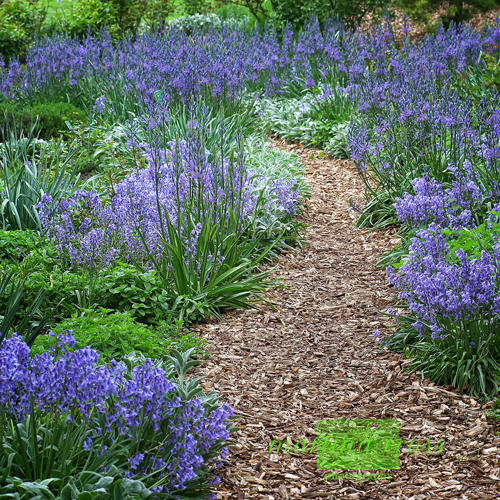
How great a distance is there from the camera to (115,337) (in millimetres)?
3434

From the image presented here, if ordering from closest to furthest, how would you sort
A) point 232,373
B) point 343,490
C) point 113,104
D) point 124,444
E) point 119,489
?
point 119,489
point 124,444
point 343,490
point 232,373
point 113,104

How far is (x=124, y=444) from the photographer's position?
8.23 ft

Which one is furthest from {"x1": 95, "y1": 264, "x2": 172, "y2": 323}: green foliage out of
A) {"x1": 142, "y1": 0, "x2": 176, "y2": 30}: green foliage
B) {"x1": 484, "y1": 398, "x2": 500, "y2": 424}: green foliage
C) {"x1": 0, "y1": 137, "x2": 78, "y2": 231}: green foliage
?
{"x1": 142, "y1": 0, "x2": 176, "y2": 30}: green foliage

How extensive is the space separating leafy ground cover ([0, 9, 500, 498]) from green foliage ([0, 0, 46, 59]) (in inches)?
162

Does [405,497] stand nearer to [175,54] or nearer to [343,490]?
[343,490]

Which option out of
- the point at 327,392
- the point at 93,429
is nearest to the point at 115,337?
the point at 93,429

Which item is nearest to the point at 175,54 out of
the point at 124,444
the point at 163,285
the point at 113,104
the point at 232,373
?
the point at 113,104

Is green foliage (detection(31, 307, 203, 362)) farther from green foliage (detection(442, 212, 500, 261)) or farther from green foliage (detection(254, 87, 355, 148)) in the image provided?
green foliage (detection(254, 87, 355, 148))

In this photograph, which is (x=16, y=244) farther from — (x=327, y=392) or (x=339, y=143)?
(x=339, y=143)

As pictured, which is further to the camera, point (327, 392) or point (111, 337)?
point (327, 392)

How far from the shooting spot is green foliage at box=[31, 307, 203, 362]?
3.30 m

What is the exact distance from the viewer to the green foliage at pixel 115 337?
10.8ft

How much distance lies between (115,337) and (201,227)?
1354mm

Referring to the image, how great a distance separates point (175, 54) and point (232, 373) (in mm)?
6039
